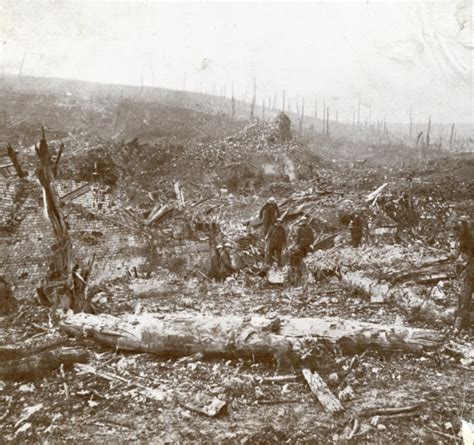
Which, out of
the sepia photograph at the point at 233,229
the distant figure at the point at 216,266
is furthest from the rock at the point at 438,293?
the distant figure at the point at 216,266

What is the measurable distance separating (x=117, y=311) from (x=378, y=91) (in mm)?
4402

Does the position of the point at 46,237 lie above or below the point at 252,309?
above

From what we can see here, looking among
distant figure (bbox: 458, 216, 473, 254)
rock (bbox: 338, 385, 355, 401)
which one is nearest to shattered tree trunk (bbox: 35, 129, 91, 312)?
rock (bbox: 338, 385, 355, 401)

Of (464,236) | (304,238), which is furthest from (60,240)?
(464,236)

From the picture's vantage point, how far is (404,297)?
454 centimetres

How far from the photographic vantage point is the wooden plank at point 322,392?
3365 millimetres

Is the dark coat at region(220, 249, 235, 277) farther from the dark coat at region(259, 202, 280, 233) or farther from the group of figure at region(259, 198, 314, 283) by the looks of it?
the dark coat at region(259, 202, 280, 233)

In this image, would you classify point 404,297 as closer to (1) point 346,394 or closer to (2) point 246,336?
(1) point 346,394

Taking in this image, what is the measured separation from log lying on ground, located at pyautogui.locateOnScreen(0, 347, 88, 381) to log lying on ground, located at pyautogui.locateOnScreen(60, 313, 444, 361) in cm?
36

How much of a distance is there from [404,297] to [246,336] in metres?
2.08

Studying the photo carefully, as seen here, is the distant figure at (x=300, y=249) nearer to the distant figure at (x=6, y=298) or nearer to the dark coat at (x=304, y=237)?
the dark coat at (x=304, y=237)

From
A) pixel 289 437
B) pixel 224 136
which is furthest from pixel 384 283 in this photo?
pixel 224 136

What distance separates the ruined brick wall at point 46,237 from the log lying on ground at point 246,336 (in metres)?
1.16

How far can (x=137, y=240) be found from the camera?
205 inches
